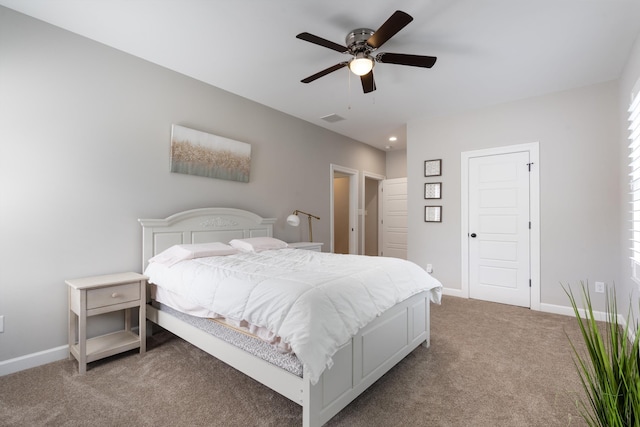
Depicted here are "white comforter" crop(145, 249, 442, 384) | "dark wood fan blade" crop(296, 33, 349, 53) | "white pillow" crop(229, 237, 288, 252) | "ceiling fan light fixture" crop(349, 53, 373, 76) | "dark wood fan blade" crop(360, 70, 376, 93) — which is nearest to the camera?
"white comforter" crop(145, 249, 442, 384)

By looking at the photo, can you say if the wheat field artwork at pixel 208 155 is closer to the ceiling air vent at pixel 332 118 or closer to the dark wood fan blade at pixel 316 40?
the ceiling air vent at pixel 332 118

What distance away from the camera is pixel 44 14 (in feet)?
7.43

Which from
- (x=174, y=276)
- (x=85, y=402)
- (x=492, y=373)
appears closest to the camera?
(x=85, y=402)

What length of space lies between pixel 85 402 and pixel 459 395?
2368 millimetres

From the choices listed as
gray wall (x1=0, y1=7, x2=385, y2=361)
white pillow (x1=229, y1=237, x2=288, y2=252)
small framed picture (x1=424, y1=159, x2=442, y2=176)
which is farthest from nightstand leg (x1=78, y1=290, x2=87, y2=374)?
small framed picture (x1=424, y1=159, x2=442, y2=176)

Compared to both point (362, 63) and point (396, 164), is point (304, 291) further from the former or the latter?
point (396, 164)

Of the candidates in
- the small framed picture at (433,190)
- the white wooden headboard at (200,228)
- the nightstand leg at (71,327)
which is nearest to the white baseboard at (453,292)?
the small framed picture at (433,190)

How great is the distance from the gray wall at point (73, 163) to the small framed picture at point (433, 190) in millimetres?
3033

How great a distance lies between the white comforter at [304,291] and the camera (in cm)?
150

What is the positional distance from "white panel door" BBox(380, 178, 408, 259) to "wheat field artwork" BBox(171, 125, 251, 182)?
362cm

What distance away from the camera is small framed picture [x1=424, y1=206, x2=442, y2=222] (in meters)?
4.40

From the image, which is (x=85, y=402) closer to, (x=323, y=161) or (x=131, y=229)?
(x=131, y=229)

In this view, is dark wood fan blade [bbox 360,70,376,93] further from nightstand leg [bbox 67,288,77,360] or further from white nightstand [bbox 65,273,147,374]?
nightstand leg [bbox 67,288,77,360]

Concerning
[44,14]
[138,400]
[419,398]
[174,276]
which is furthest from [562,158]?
[44,14]
